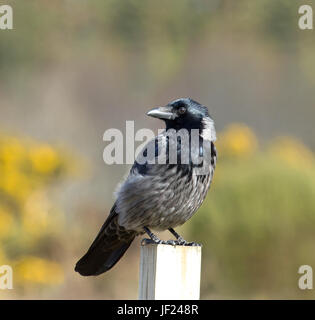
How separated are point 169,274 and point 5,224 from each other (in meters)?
4.89

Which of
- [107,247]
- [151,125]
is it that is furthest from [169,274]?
[151,125]

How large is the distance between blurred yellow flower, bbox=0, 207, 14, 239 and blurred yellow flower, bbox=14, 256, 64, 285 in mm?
379

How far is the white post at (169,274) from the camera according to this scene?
2.89m

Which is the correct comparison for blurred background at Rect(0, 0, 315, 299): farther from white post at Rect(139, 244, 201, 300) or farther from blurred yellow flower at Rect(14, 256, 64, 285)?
white post at Rect(139, 244, 201, 300)

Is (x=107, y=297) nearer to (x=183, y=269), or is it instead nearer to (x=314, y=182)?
(x=314, y=182)

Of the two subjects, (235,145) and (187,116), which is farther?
(235,145)

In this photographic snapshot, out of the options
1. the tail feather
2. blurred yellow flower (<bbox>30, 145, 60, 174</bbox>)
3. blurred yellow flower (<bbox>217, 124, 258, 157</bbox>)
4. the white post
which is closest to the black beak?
the tail feather

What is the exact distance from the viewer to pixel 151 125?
11078 mm

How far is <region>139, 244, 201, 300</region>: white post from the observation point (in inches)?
114

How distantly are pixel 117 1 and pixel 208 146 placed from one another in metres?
10.2

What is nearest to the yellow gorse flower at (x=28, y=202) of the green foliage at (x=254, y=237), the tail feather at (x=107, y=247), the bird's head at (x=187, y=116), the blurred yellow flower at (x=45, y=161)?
the blurred yellow flower at (x=45, y=161)

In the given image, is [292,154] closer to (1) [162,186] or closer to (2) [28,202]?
(2) [28,202]

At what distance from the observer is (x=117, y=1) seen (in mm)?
13891

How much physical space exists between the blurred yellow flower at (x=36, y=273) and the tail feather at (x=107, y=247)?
2758 mm
